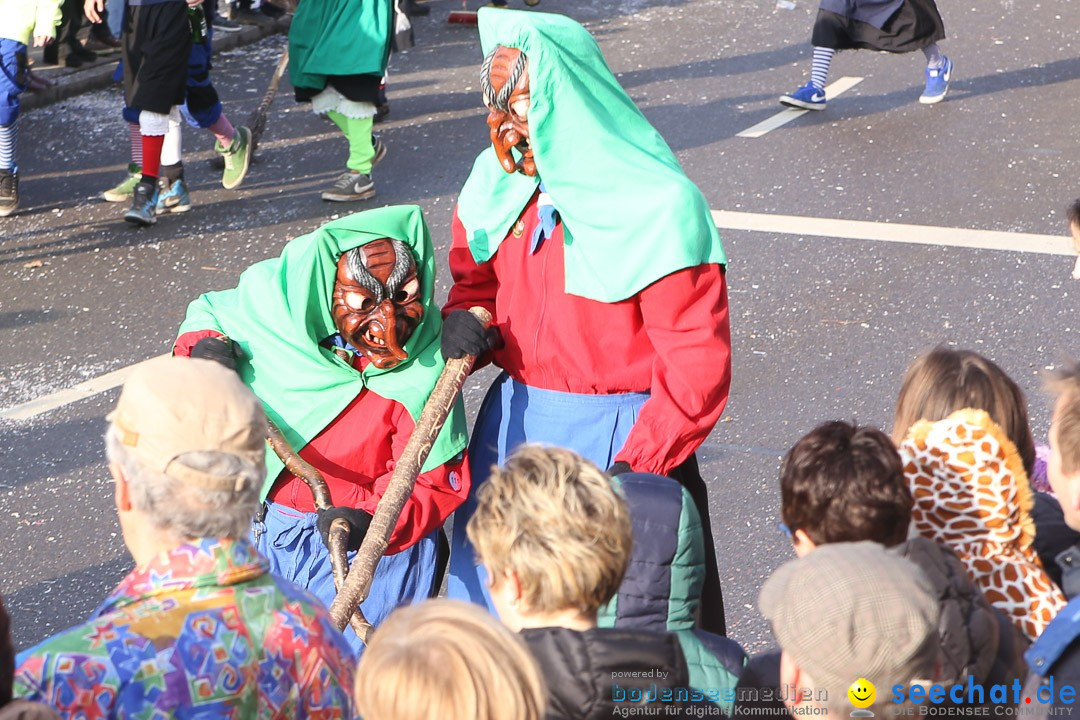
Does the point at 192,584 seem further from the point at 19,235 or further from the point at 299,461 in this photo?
the point at 19,235

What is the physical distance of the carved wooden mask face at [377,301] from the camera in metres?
3.31

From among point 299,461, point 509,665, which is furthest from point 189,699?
point 299,461

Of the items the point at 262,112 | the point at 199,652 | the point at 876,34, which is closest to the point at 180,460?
the point at 199,652

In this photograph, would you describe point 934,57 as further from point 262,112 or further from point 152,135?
point 152,135

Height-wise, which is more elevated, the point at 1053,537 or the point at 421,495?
the point at 1053,537

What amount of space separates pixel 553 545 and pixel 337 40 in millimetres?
5900

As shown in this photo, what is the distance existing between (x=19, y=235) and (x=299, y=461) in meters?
4.56

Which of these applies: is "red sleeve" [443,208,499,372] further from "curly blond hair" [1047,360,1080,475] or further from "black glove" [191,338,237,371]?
"curly blond hair" [1047,360,1080,475]

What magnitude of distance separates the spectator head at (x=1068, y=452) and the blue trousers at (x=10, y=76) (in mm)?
6028

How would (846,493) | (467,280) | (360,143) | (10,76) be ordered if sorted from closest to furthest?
(846,493) < (467,280) < (10,76) < (360,143)

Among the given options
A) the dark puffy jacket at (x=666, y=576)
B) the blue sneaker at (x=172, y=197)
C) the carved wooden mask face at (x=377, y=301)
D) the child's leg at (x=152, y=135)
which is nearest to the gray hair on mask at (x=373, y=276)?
the carved wooden mask face at (x=377, y=301)

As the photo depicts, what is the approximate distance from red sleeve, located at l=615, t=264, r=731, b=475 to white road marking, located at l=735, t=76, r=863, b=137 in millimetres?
5774

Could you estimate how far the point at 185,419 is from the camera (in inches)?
78.7

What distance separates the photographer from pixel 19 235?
7176 mm
